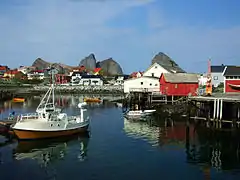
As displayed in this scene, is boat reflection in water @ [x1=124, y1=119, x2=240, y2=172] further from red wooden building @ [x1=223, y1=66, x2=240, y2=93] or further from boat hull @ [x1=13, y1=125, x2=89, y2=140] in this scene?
red wooden building @ [x1=223, y1=66, x2=240, y2=93]

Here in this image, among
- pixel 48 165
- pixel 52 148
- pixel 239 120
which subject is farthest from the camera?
pixel 239 120

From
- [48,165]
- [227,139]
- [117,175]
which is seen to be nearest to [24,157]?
[48,165]

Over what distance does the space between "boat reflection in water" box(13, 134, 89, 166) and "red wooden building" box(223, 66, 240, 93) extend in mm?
19840

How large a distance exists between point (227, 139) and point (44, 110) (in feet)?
57.0

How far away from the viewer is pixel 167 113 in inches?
1805

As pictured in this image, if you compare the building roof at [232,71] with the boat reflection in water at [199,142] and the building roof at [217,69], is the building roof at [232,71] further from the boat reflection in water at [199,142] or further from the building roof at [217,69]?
the building roof at [217,69]

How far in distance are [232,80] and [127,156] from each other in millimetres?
21333

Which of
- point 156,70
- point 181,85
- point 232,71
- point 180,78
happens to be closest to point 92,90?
point 156,70

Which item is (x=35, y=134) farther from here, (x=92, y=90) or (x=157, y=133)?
(x=92, y=90)

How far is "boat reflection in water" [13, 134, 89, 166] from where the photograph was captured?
24.6m

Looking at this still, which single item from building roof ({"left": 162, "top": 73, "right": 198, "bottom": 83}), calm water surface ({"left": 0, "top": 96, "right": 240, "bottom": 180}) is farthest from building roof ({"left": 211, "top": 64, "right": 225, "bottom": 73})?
calm water surface ({"left": 0, "top": 96, "right": 240, "bottom": 180})

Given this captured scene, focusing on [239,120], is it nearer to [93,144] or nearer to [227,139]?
[227,139]

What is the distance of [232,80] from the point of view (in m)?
40.1

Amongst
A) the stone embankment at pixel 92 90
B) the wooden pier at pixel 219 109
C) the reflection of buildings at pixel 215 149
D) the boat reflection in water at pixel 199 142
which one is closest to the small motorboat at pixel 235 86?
the wooden pier at pixel 219 109
